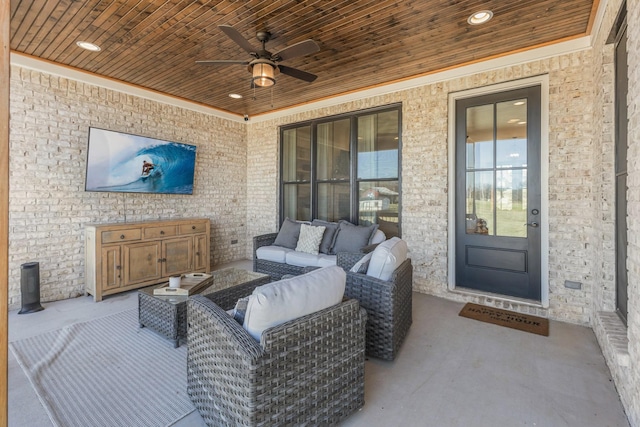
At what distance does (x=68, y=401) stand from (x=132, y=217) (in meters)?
3.14

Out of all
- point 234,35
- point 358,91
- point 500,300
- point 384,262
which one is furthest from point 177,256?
point 500,300

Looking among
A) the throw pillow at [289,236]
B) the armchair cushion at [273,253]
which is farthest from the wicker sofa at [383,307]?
the throw pillow at [289,236]

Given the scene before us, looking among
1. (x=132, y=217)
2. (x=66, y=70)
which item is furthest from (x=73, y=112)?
(x=132, y=217)

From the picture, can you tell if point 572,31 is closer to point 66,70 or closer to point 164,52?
point 164,52

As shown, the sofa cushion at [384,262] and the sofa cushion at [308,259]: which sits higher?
the sofa cushion at [384,262]

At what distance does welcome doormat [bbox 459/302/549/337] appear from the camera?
3.05m

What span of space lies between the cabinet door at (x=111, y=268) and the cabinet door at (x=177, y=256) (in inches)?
22.9

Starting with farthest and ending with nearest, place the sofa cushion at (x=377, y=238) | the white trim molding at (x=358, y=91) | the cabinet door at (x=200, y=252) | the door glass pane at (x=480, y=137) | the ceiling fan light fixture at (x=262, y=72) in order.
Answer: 1. the cabinet door at (x=200, y=252)
2. the sofa cushion at (x=377, y=238)
3. the door glass pane at (x=480, y=137)
4. the white trim molding at (x=358, y=91)
5. the ceiling fan light fixture at (x=262, y=72)

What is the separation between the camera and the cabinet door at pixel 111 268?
383cm

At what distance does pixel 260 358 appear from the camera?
1344mm

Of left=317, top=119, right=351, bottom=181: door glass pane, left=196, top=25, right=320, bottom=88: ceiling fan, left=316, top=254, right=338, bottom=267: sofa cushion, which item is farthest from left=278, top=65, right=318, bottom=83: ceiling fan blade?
left=316, top=254, right=338, bottom=267: sofa cushion

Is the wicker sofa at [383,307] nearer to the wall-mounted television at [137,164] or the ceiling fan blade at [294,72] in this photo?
the ceiling fan blade at [294,72]

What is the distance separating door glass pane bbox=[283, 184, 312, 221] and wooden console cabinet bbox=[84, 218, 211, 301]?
5.37ft

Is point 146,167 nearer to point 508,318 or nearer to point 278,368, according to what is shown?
point 278,368
